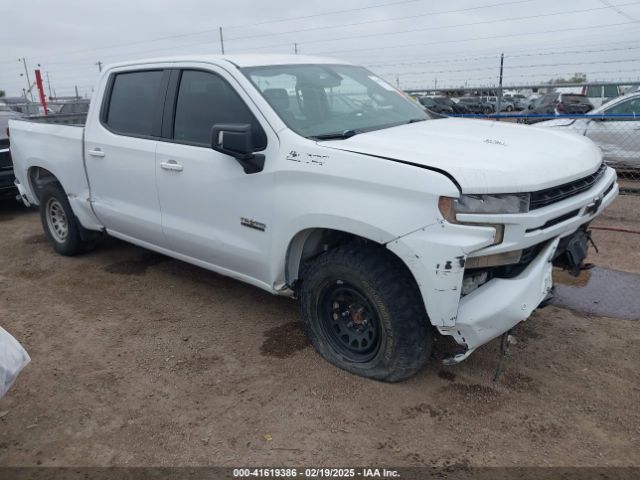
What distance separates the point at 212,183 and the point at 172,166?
440 millimetres

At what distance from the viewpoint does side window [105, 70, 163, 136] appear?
4379 millimetres

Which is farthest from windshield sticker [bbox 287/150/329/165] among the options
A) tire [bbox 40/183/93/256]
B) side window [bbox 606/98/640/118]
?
side window [bbox 606/98/640/118]

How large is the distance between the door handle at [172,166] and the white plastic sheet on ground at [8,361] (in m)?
1.76

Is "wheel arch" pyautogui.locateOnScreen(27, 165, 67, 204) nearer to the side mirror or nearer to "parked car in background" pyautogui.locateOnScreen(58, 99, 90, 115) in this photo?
"parked car in background" pyautogui.locateOnScreen(58, 99, 90, 115)

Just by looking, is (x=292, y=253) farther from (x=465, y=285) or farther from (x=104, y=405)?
(x=104, y=405)

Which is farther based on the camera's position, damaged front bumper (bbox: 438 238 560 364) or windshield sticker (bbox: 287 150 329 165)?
windshield sticker (bbox: 287 150 329 165)

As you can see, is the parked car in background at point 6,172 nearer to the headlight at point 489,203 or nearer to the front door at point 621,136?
the headlight at point 489,203

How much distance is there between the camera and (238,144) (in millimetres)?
3277

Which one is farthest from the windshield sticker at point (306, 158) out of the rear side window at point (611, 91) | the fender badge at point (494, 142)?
the rear side window at point (611, 91)

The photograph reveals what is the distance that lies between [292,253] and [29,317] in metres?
2.46

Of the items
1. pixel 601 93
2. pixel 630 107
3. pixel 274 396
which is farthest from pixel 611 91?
pixel 274 396

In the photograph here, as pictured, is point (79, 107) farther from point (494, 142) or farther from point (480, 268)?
point (480, 268)

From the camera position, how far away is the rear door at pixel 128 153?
4320 millimetres

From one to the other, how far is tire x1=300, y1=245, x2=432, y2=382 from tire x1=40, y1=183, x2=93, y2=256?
3.25m
